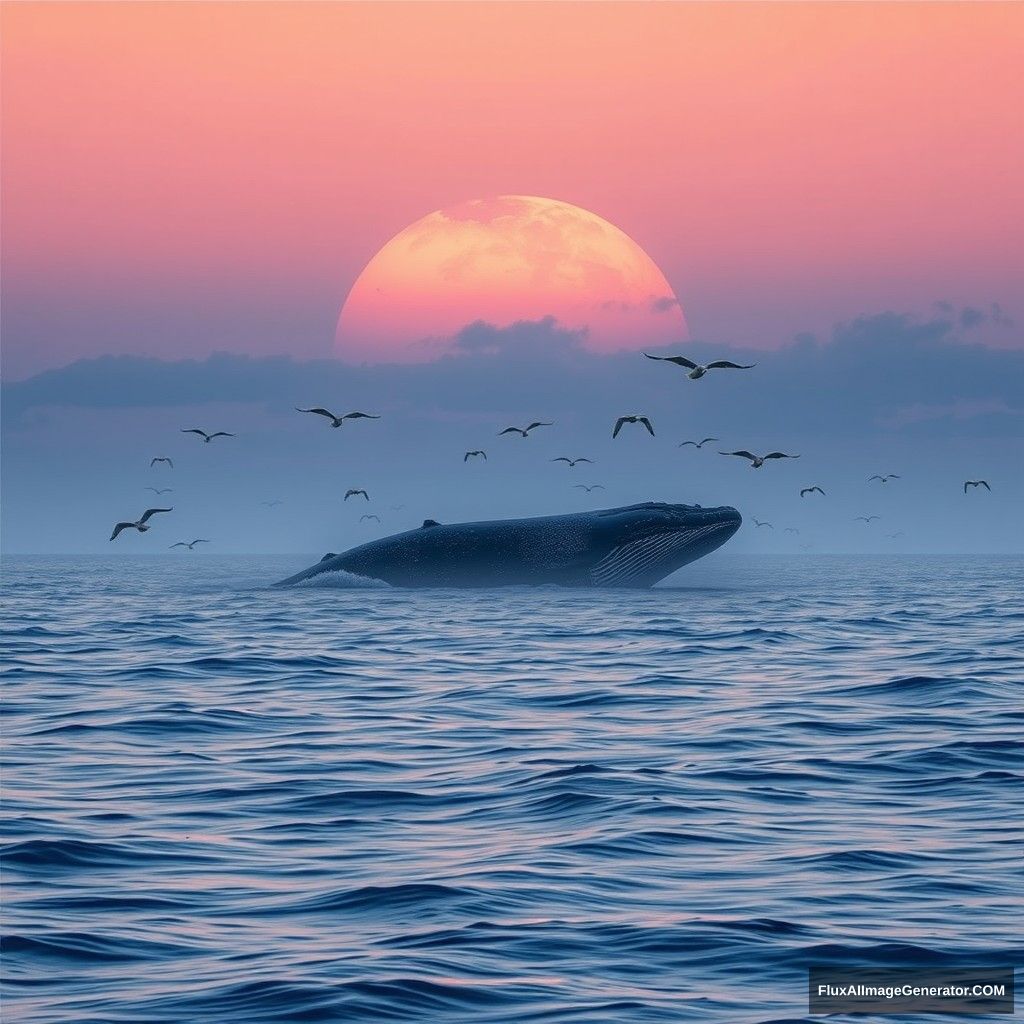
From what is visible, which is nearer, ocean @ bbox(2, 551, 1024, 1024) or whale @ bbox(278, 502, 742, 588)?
ocean @ bbox(2, 551, 1024, 1024)

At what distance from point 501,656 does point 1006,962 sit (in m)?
26.0

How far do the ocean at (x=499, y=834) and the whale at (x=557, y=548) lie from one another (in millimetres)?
29921

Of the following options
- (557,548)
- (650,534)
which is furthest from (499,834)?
(557,548)

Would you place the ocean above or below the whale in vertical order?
below

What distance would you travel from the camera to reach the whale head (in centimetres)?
6612

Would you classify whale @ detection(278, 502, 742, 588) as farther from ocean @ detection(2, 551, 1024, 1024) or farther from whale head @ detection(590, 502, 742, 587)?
ocean @ detection(2, 551, 1024, 1024)

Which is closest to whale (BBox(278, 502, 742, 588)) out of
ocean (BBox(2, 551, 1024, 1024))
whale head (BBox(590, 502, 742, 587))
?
whale head (BBox(590, 502, 742, 587))

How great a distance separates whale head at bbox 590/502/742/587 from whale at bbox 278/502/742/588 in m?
0.04

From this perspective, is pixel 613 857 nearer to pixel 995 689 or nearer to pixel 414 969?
pixel 414 969

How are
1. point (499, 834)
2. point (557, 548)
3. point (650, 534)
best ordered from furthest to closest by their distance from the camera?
point (557, 548)
point (650, 534)
point (499, 834)

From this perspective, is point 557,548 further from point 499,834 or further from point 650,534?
point 499,834

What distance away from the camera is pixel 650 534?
218ft

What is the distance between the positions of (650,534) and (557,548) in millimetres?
4264

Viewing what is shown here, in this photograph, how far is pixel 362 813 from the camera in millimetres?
18359
